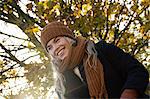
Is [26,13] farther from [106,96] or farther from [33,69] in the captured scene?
[106,96]

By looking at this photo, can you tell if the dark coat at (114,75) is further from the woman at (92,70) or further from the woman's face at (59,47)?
the woman's face at (59,47)

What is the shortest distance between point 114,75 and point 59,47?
0.40 m

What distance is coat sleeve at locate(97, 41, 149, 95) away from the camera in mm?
1887

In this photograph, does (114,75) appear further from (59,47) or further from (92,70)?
(59,47)

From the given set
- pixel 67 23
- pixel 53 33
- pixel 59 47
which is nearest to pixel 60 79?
pixel 59 47

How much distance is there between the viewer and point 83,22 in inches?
231

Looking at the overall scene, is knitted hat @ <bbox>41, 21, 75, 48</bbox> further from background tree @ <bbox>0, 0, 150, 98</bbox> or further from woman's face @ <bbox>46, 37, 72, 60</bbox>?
background tree @ <bbox>0, 0, 150, 98</bbox>

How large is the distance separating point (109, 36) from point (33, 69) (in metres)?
1.72

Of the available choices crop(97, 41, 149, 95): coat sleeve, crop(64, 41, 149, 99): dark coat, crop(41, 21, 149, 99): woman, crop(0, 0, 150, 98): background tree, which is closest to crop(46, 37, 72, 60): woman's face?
crop(41, 21, 149, 99): woman

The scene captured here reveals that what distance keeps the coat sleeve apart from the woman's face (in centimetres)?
24

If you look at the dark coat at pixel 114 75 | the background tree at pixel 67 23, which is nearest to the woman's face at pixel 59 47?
the dark coat at pixel 114 75

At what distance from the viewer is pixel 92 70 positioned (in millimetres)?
2008

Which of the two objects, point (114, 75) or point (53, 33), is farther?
point (53, 33)

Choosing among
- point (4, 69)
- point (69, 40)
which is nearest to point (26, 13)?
point (4, 69)
